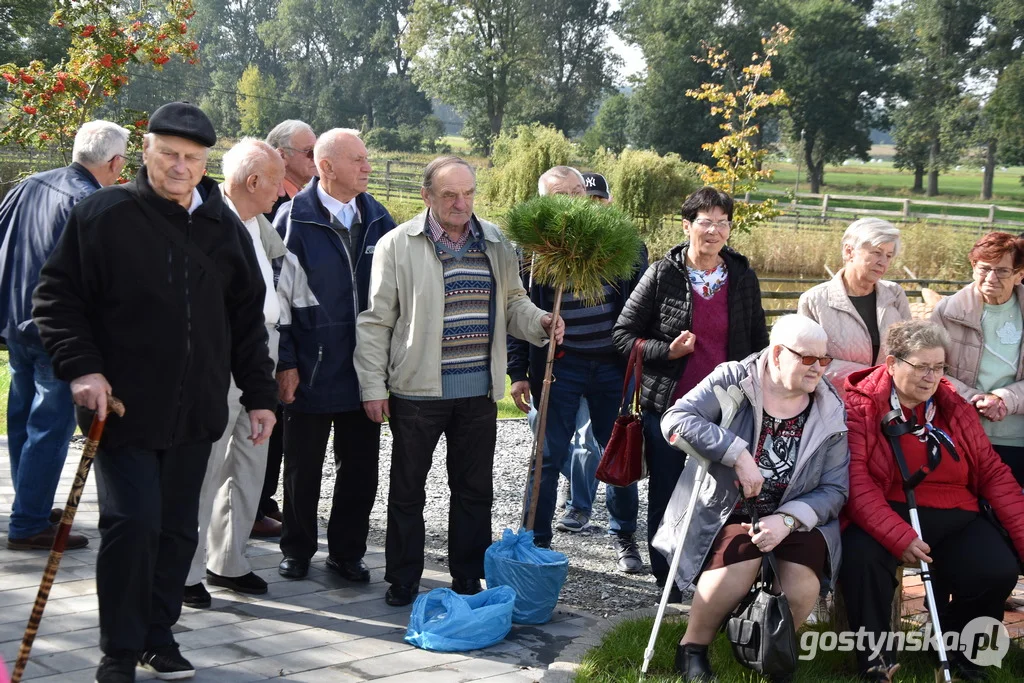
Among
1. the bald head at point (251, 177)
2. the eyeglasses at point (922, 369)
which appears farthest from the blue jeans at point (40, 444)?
the eyeglasses at point (922, 369)

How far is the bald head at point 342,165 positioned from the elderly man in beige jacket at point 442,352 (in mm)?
356

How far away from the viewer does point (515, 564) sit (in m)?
4.90

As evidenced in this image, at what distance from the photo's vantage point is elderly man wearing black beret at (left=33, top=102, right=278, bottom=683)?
3732 millimetres

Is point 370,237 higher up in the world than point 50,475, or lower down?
higher up

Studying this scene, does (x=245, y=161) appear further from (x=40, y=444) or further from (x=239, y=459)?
(x=40, y=444)

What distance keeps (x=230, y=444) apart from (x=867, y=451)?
2818mm

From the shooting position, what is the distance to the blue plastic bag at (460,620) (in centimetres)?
459

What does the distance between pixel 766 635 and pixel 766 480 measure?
0.69 meters

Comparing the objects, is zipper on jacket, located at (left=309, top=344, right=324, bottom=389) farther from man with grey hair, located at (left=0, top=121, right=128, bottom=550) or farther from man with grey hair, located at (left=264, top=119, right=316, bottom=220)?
man with grey hair, located at (left=264, top=119, right=316, bottom=220)

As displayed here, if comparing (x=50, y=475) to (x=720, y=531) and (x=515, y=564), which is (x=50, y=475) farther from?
(x=720, y=531)

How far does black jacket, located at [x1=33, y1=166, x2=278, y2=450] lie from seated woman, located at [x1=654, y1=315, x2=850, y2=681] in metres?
1.90

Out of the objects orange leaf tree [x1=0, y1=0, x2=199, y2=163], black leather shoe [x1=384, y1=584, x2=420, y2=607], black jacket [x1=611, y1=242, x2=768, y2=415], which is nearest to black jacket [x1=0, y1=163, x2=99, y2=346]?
black leather shoe [x1=384, y1=584, x2=420, y2=607]

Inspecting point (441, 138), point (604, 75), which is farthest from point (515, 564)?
point (441, 138)

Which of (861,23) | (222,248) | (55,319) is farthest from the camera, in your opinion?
(861,23)
